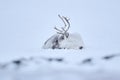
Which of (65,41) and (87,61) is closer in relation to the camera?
(87,61)

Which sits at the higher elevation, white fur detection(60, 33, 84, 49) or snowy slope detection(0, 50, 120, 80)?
white fur detection(60, 33, 84, 49)

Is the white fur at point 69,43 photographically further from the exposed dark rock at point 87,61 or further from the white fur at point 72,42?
the exposed dark rock at point 87,61

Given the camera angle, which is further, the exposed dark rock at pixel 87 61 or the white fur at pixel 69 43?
the white fur at pixel 69 43

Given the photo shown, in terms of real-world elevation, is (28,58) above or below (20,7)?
below

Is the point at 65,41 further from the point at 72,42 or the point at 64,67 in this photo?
the point at 64,67

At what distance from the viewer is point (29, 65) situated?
0.23 meters

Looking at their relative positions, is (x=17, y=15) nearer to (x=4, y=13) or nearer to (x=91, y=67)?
(x=4, y=13)

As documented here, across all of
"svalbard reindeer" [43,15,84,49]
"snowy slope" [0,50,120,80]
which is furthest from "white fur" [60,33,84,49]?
"snowy slope" [0,50,120,80]

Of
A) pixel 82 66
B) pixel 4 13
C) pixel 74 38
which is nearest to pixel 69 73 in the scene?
pixel 82 66

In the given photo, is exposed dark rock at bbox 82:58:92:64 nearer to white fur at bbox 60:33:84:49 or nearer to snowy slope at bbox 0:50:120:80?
snowy slope at bbox 0:50:120:80

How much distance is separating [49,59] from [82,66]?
0.12 feet

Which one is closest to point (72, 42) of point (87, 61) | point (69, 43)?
point (69, 43)

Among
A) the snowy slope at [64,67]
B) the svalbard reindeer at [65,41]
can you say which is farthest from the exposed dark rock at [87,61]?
the svalbard reindeer at [65,41]

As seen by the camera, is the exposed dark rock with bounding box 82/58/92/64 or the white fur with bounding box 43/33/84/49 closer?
the exposed dark rock with bounding box 82/58/92/64
